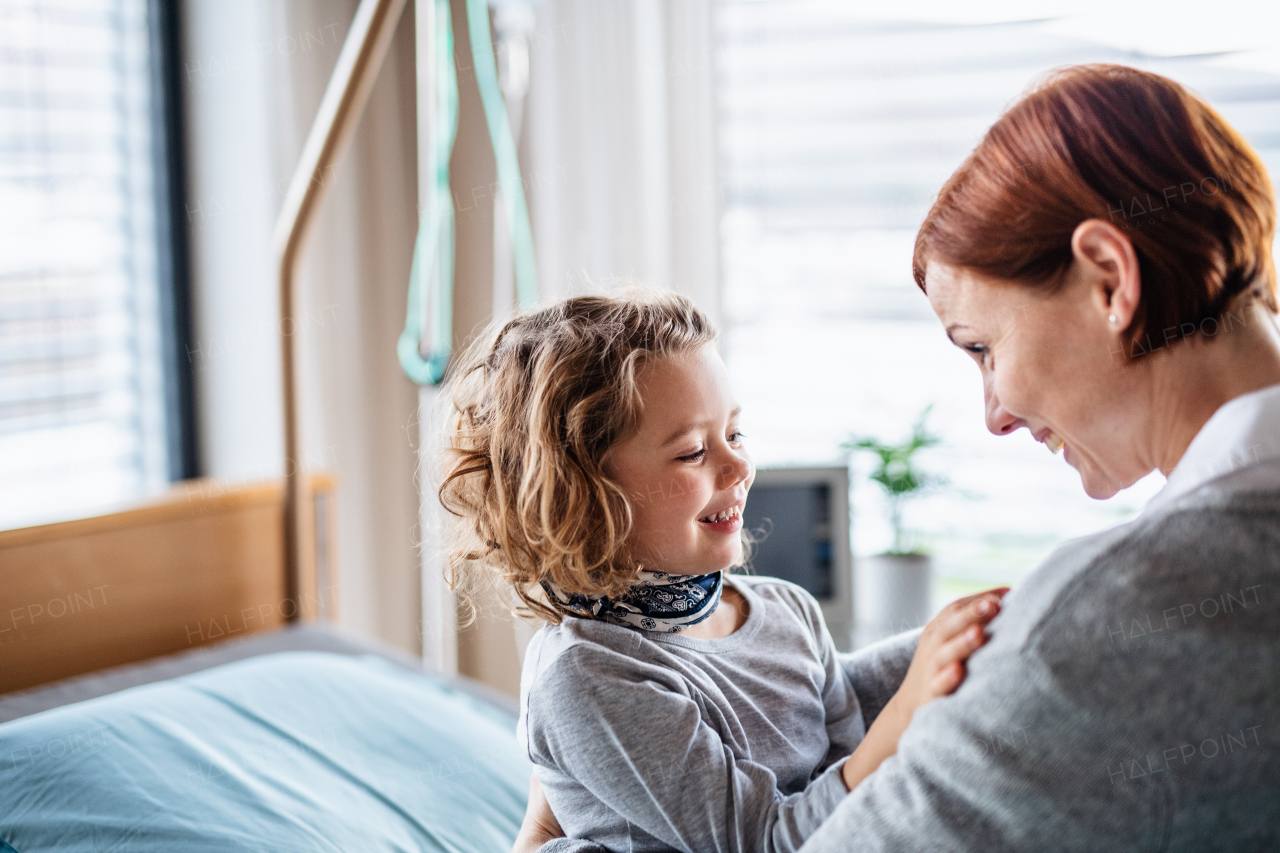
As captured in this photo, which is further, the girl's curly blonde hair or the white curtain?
the white curtain

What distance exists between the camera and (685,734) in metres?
0.84

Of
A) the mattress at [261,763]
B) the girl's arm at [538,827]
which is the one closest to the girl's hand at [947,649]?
the girl's arm at [538,827]

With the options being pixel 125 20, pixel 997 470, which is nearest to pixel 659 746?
pixel 997 470

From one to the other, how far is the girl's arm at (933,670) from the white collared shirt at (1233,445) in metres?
0.13

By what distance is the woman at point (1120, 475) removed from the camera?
61 centimetres

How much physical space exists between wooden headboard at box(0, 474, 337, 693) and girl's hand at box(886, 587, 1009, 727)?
4.87 feet

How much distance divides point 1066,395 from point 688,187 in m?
1.60

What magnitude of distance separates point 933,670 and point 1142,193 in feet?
1.11

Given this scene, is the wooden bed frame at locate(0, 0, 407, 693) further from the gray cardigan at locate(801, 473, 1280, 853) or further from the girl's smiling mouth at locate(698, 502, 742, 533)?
the gray cardigan at locate(801, 473, 1280, 853)

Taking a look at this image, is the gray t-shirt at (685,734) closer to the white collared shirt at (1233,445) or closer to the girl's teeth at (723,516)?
the girl's teeth at (723,516)

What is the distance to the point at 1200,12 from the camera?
1904 mm

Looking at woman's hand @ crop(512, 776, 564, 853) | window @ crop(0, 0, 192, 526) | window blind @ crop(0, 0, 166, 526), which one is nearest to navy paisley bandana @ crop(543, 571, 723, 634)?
woman's hand @ crop(512, 776, 564, 853)

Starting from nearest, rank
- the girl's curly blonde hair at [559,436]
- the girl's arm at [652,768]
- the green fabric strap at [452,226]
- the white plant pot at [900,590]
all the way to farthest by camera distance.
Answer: the girl's arm at [652,768] < the girl's curly blonde hair at [559,436] < the white plant pot at [900,590] < the green fabric strap at [452,226]

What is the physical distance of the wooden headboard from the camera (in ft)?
5.61
